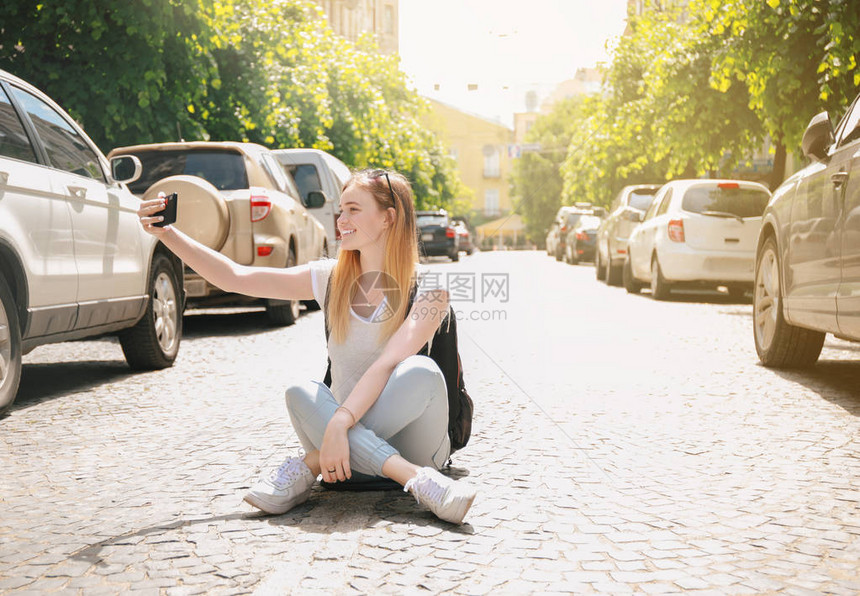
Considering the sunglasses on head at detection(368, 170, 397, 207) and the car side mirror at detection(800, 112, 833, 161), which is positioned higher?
the car side mirror at detection(800, 112, 833, 161)

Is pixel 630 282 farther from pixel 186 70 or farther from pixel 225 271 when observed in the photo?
pixel 225 271

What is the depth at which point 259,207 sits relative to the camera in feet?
34.3

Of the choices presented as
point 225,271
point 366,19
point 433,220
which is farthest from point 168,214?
point 366,19

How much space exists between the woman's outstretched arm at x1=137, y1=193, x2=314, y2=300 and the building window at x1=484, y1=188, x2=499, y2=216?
334ft

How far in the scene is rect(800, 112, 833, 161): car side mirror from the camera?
6625 millimetres

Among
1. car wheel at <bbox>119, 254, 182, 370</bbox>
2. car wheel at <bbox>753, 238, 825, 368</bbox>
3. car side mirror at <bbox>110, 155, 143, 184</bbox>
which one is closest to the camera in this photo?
car side mirror at <bbox>110, 155, 143, 184</bbox>

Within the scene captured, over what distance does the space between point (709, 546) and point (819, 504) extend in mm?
797

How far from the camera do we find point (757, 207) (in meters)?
14.6

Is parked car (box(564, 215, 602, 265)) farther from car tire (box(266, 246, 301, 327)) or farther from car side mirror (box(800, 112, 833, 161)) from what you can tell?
car side mirror (box(800, 112, 833, 161))

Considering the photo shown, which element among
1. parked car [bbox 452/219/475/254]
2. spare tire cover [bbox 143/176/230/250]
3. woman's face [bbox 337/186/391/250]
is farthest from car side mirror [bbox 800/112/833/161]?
parked car [bbox 452/219/475/254]

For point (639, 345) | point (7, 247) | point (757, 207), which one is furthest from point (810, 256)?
point (757, 207)

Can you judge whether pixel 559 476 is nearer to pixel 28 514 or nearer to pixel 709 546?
pixel 709 546

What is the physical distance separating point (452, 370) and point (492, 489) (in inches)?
20.1

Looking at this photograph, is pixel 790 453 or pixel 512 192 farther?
pixel 512 192
